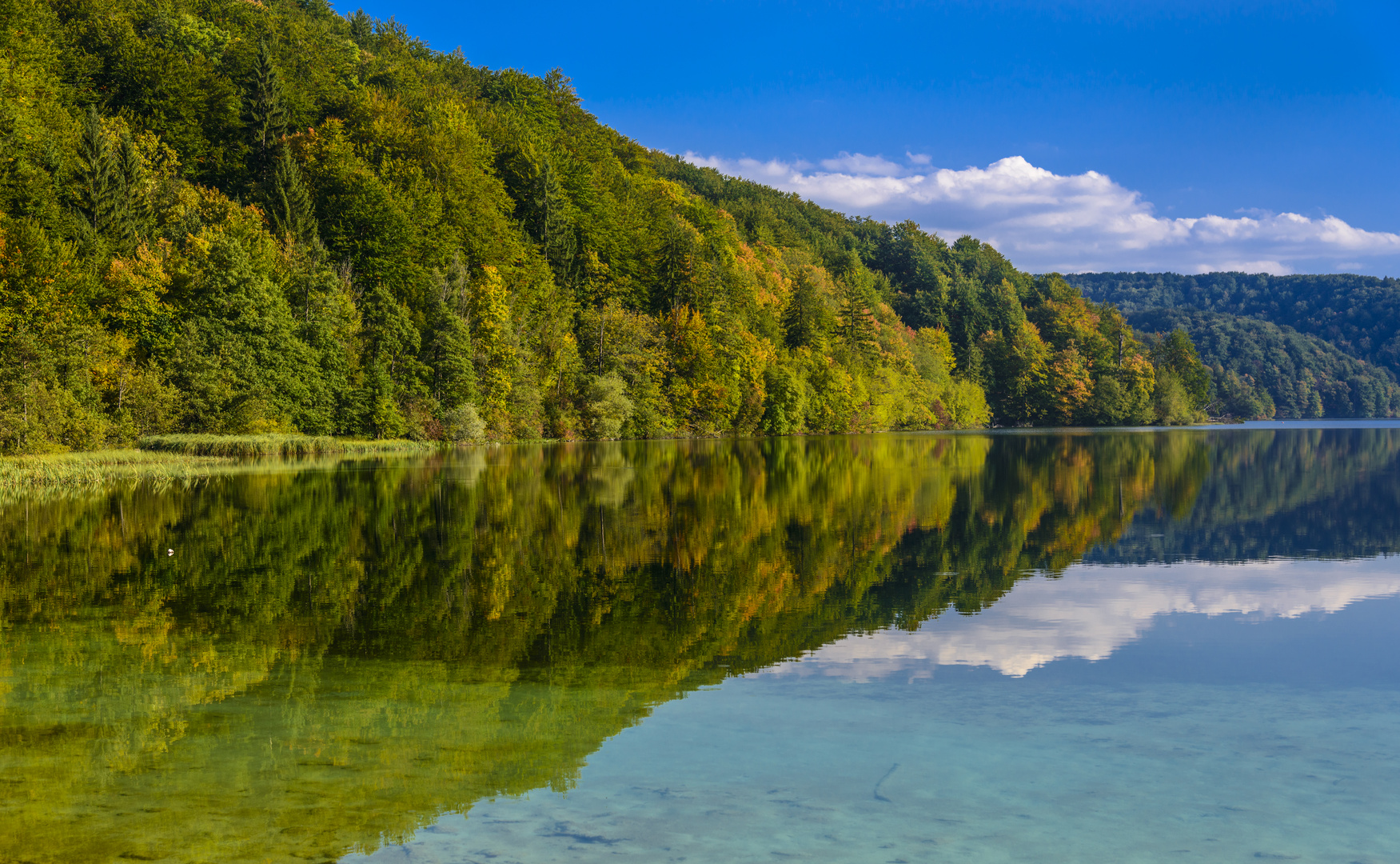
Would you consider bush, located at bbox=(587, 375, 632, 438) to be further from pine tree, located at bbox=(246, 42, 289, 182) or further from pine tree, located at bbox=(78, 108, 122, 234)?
pine tree, located at bbox=(78, 108, 122, 234)

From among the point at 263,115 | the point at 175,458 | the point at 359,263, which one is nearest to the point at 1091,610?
the point at 175,458

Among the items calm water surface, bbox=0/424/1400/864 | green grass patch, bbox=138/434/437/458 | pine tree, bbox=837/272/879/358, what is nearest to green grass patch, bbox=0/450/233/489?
green grass patch, bbox=138/434/437/458

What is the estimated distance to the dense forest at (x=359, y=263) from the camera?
179 feet

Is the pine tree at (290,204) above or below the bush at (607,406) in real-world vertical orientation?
above

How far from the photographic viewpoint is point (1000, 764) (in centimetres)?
693

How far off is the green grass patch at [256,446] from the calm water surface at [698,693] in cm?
3025

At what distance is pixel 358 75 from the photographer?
9712 centimetres

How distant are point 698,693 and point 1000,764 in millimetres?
2827

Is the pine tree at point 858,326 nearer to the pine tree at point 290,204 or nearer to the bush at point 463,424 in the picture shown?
the bush at point 463,424

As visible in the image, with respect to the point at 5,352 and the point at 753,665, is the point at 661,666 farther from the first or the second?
the point at 5,352

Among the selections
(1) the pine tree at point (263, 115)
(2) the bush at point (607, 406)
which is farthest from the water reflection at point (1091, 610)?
(1) the pine tree at point (263, 115)

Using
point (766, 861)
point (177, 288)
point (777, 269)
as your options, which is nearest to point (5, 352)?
point (177, 288)

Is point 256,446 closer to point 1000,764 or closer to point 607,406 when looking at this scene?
point 607,406

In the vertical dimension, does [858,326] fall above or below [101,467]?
above
